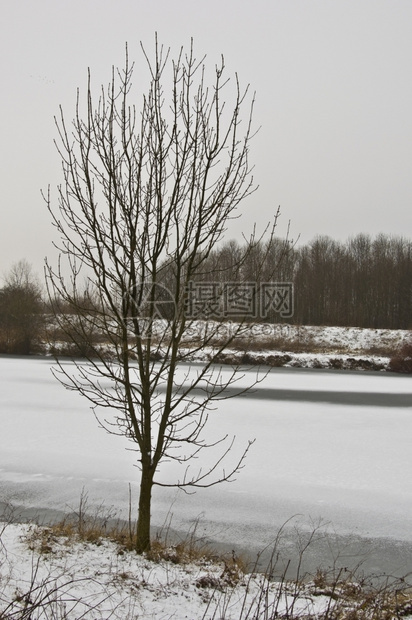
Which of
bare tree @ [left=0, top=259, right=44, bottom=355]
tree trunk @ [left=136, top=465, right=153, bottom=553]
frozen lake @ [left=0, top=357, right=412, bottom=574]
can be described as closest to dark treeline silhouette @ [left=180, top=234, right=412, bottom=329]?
bare tree @ [left=0, top=259, right=44, bottom=355]

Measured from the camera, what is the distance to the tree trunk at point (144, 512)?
4543mm

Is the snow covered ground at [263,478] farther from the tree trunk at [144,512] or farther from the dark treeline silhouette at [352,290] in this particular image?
the dark treeline silhouette at [352,290]

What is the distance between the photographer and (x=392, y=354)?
32.4m

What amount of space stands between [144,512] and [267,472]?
4.50 metres

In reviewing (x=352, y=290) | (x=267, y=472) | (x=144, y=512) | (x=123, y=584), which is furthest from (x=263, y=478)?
(x=352, y=290)

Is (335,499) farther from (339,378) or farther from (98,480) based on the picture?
(339,378)

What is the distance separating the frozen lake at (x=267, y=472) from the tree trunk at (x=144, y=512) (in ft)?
5.32

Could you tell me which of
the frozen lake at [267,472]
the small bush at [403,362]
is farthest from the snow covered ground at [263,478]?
the small bush at [403,362]

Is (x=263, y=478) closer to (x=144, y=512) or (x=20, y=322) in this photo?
(x=144, y=512)

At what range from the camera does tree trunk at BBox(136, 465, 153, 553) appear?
4.54m

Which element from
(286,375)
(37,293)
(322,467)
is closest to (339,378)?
(286,375)

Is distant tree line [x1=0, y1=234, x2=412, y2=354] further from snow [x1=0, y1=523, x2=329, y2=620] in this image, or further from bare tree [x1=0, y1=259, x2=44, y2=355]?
snow [x1=0, y1=523, x2=329, y2=620]

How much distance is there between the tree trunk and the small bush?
2548 cm

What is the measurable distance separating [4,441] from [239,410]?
6015 millimetres
